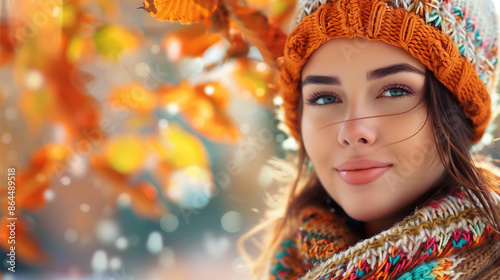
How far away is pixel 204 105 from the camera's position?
4.15 ft

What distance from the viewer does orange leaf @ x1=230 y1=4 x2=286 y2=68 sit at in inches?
36.9

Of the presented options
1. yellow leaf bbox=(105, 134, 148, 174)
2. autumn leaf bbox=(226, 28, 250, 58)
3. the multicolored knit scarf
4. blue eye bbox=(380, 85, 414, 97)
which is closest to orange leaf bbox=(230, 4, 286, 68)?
→ autumn leaf bbox=(226, 28, 250, 58)

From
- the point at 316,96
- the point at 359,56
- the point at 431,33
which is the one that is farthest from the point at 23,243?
the point at 431,33

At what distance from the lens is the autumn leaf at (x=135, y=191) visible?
50.9 inches

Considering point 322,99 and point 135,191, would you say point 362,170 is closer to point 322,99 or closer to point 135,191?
point 322,99

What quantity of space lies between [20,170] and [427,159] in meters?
1.01

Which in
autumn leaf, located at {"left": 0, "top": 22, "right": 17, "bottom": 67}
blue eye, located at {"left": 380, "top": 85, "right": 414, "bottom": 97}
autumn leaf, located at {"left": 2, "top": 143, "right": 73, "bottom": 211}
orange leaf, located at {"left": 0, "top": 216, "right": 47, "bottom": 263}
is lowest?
orange leaf, located at {"left": 0, "top": 216, "right": 47, "bottom": 263}

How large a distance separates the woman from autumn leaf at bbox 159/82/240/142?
0.42 metres

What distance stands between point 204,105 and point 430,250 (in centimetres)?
74

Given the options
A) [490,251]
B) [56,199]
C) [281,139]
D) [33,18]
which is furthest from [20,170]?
[490,251]

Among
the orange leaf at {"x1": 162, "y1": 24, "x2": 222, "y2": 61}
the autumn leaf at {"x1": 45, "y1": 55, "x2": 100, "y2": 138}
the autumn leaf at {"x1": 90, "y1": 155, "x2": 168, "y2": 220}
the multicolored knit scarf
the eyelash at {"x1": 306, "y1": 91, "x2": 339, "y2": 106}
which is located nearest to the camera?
the multicolored knit scarf

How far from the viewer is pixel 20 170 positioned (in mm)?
1192

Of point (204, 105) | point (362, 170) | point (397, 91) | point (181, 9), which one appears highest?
point (181, 9)

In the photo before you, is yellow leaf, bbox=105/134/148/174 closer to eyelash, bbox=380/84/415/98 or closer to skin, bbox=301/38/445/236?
skin, bbox=301/38/445/236
